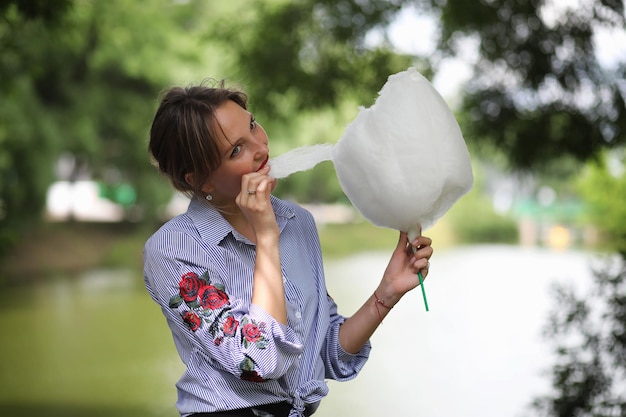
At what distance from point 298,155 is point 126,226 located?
15524mm

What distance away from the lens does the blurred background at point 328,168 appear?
14.8 feet

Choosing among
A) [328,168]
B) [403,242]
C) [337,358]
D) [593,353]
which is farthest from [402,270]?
[328,168]

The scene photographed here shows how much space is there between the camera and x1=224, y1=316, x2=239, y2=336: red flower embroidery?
1294mm

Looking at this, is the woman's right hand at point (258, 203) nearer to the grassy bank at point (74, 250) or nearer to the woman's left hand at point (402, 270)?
the woman's left hand at point (402, 270)

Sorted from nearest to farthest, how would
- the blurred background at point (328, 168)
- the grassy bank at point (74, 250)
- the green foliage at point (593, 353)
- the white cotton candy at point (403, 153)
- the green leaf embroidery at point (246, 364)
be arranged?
the green leaf embroidery at point (246, 364) < the white cotton candy at point (403, 153) < the green foliage at point (593, 353) < the blurred background at point (328, 168) < the grassy bank at point (74, 250)

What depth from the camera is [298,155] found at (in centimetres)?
148

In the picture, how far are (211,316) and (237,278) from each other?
0.12 meters

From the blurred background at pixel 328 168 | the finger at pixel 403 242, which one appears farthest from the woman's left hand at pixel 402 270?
the blurred background at pixel 328 168

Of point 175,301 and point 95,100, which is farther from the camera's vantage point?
point 95,100

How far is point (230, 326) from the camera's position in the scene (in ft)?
4.26

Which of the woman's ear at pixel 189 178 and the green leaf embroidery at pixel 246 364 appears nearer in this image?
the green leaf embroidery at pixel 246 364

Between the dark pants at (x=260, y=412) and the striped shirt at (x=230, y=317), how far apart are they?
0.01m

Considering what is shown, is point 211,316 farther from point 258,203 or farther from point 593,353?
point 593,353

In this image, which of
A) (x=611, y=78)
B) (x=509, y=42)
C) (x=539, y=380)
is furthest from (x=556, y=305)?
(x=539, y=380)
